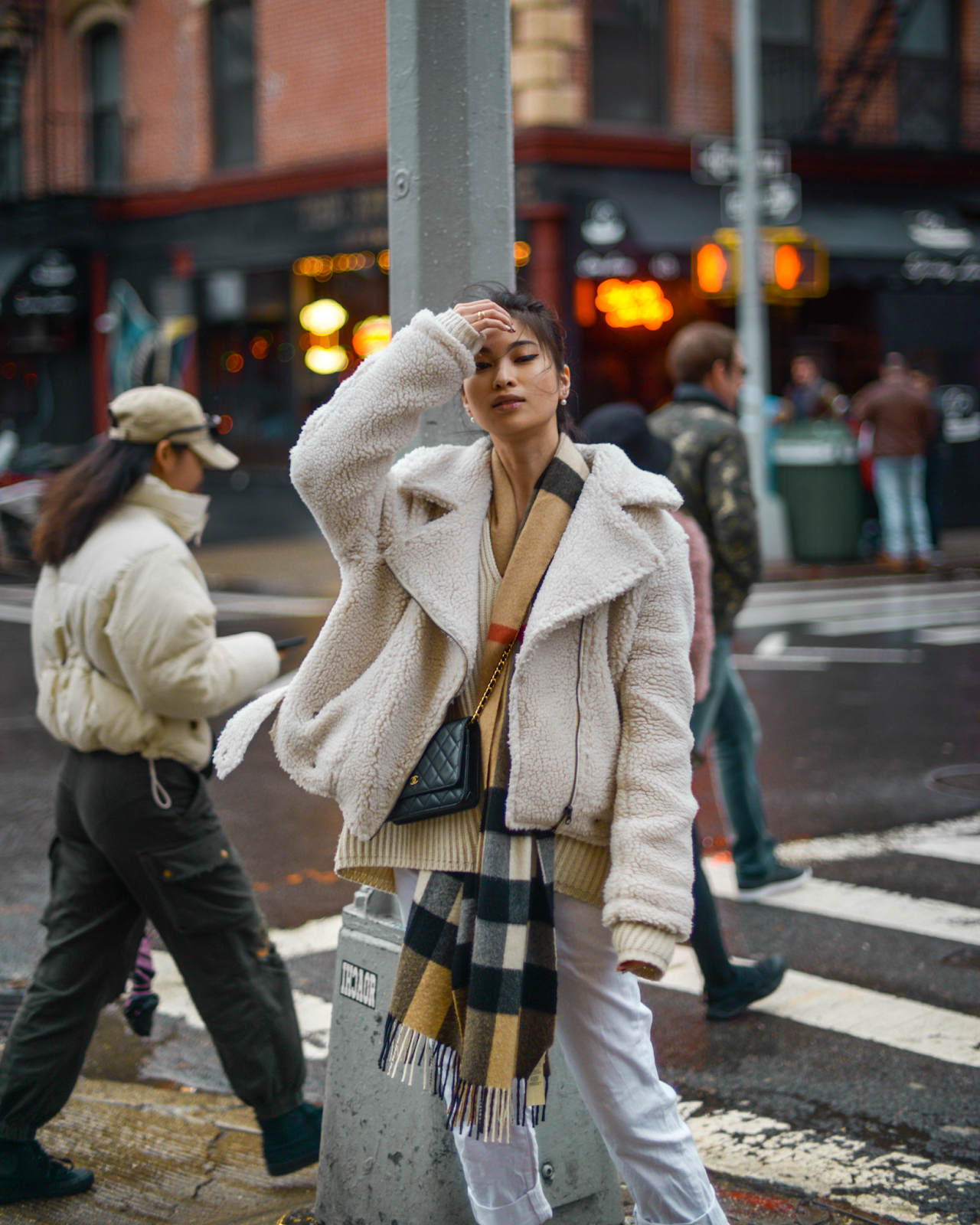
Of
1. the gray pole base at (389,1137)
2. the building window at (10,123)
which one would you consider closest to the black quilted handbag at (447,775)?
the gray pole base at (389,1137)

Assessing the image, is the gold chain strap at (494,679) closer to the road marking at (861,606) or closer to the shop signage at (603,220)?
the road marking at (861,606)

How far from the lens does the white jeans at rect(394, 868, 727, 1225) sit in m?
2.57

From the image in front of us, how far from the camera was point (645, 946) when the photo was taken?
7.84 feet

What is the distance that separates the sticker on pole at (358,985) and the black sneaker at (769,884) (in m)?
2.92

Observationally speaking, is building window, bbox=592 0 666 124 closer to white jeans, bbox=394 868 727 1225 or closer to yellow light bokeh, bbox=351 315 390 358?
yellow light bokeh, bbox=351 315 390 358

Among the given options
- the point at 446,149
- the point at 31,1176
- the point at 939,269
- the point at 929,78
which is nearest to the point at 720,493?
the point at 446,149

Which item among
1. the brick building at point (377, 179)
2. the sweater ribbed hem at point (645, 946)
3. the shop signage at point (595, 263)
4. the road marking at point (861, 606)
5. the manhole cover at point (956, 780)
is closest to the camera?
the sweater ribbed hem at point (645, 946)

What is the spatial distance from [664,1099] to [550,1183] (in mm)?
474

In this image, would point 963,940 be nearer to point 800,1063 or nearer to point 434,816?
point 800,1063

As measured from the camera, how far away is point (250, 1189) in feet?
11.5

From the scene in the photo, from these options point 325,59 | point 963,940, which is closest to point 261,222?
point 325,59

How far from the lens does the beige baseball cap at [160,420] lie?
3.69 m

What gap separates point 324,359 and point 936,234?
8905 mm

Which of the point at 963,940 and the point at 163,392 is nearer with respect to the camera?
the point at 163,392
